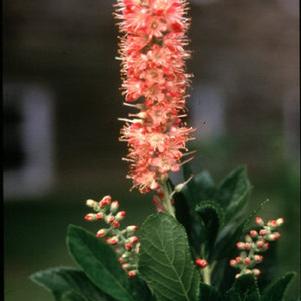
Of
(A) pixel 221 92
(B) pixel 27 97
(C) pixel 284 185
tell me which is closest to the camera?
(C) pixel 284 185

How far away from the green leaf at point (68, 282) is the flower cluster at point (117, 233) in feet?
0.27

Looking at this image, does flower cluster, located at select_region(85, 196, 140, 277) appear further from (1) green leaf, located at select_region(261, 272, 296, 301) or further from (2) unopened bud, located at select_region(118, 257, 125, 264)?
(1) green leaf, located at select_region(261, 272, 296, 301)

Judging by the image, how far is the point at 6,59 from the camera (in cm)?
373

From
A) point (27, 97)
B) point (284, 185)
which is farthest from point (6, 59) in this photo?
point (284, 185)

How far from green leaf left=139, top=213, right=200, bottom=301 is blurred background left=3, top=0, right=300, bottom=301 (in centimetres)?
216

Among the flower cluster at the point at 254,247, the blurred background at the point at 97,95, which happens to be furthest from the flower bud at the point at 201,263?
the blurred background at the point at 97,95

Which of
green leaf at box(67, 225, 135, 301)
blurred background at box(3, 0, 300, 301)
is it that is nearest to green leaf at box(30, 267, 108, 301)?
green leaf at box(67, 225, 135, 301)

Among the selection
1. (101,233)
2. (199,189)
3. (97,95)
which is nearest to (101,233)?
(101,233)

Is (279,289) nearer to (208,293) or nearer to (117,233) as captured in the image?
(208,293)

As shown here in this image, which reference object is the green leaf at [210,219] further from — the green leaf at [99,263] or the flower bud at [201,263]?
the green leaf at [99,263]

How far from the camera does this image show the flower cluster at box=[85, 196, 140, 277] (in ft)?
3.91

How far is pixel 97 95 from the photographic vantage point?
4145 mm

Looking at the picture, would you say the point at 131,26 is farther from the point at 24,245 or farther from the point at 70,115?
the point at 70,115

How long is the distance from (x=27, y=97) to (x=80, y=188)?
0.59 metres
